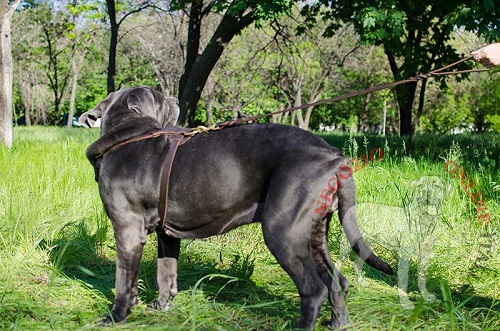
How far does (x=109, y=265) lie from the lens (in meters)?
4.98

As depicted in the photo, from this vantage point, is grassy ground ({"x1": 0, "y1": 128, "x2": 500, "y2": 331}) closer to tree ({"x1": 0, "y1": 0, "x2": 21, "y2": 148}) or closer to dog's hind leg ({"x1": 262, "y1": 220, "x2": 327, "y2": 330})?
dog's hind leg ({"x1": 262, "y1": 220, "x2": 327, "y2": 330})

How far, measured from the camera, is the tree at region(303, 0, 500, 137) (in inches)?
339

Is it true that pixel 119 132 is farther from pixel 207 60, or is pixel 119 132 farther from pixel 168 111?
pixel 207 60

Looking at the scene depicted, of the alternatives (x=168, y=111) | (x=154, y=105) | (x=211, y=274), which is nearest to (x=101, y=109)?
(x=154, y=105)

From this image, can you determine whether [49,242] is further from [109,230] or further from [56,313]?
[56,313]

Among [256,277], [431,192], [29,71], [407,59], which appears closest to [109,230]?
[256,277]

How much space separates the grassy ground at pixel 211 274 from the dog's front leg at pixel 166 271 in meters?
0.10

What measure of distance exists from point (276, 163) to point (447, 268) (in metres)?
2.18

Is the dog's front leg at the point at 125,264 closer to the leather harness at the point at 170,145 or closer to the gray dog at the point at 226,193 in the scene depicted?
the gray dog at the point at 226,193

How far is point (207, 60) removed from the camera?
41.2 feet

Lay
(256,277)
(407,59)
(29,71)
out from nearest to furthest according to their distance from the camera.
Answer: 1. (256,277)
2. (407,59)
3. (29,71)

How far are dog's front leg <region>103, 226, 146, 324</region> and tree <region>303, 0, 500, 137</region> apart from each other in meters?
6.62
